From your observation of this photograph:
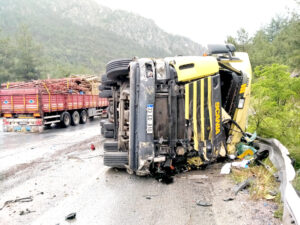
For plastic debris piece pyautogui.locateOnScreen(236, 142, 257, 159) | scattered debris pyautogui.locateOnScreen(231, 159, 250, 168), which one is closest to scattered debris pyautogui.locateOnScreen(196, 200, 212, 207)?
scattered debris pyautogui.locateOnScreen(231, 159, 250, 168)

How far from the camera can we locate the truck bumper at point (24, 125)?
439 inches

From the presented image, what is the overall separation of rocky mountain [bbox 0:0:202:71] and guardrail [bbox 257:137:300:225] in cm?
4078

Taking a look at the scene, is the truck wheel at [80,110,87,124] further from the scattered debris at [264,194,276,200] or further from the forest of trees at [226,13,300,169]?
the scattered debris at [264,194,276,200]

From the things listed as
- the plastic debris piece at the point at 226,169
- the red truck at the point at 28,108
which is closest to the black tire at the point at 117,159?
the plastic debris piece at the point at 226,169

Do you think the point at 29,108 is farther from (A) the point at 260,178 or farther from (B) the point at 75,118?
(A) the point at 260,178

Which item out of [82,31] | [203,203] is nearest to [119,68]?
[203,203]

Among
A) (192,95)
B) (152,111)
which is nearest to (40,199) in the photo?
(152,111)

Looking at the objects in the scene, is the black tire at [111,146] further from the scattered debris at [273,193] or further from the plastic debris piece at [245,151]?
the scattered debris at [273,193]

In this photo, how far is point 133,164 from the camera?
4195 millimetres

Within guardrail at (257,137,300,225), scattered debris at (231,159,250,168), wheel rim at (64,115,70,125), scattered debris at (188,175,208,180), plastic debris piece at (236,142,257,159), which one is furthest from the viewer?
wheel rim at (64,115,70,125)

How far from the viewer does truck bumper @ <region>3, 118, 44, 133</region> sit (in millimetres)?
11148

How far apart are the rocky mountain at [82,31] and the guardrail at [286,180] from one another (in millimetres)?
40782

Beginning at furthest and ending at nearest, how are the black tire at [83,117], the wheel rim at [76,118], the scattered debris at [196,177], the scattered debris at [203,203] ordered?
the black tire at [83,117]
the wheel rim at [76,118]
the scattered debris at [196,177]
the scattered debris at [203,203]

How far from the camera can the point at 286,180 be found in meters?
3.00
